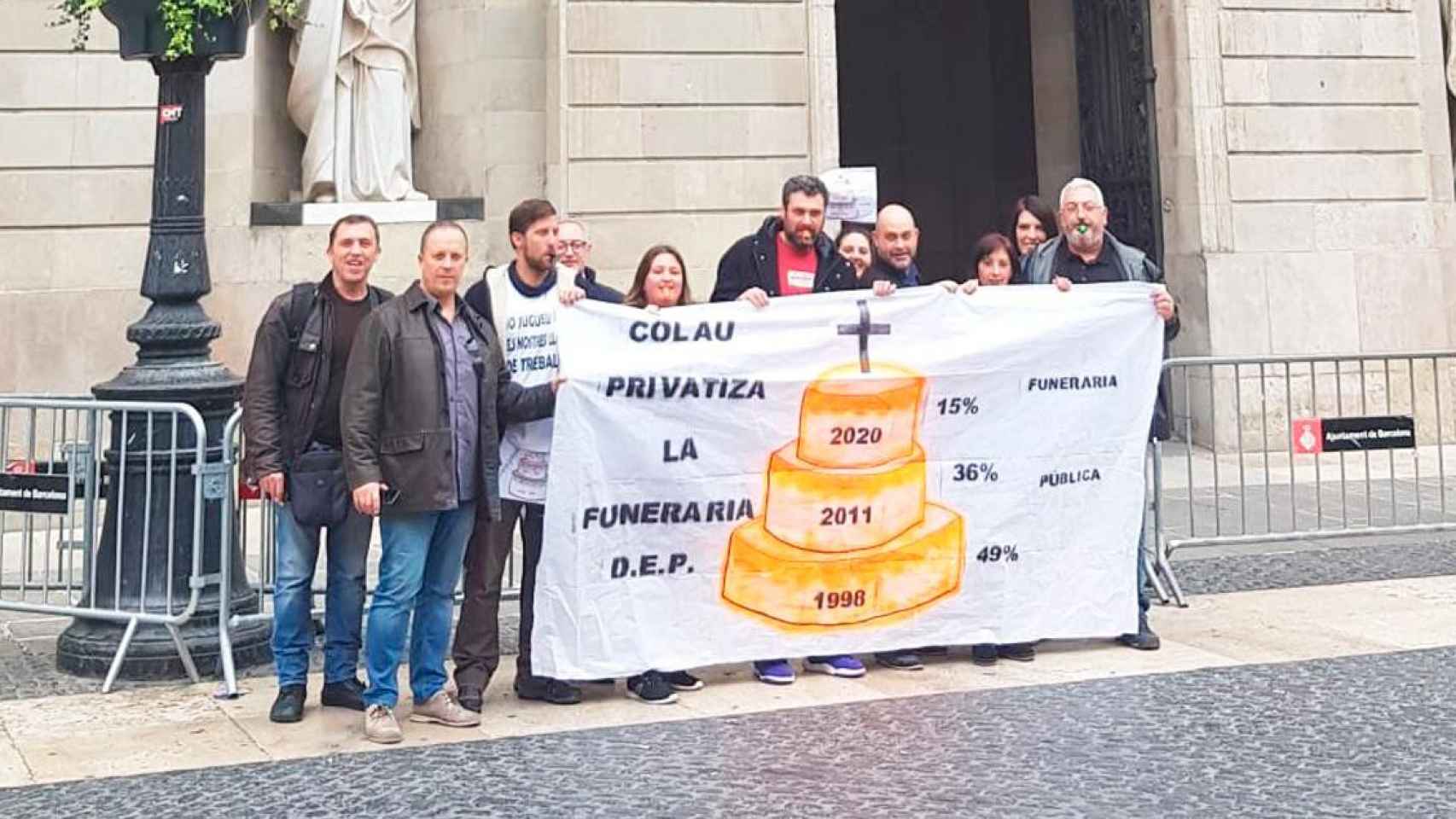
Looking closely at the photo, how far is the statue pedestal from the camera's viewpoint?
1313 cm

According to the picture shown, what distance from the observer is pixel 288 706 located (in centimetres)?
568

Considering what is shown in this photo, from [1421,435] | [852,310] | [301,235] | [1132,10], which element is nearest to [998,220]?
[1132,10]

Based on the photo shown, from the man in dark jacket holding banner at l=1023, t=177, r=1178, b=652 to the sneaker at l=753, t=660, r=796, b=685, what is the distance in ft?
6.04

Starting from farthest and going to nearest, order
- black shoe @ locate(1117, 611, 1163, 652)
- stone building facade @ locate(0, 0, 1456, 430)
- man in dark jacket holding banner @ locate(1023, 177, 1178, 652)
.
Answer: stone building facade @ locate(0, 0, 1456, 430), man in dark jacket holding banner @ locate(1023, 177, 1178, 652), black shoe @ locate(1117, 611, 1163, 652)

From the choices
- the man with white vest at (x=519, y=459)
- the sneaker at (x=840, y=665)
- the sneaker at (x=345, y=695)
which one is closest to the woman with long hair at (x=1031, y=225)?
the sneaker at (x=840, y=665)

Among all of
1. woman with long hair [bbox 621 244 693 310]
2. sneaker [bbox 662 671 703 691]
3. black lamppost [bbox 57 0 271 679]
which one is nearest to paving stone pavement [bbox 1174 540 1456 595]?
sneaker [bbox 662 671 703 691]

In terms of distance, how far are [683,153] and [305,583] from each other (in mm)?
8903

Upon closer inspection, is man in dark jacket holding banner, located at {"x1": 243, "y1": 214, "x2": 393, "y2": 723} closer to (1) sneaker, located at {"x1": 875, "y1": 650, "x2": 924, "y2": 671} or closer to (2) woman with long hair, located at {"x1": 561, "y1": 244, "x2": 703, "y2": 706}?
(2) woman with long hair, located at {"x1": 561, "y1": 244, "x2": 703, "y2": 706}

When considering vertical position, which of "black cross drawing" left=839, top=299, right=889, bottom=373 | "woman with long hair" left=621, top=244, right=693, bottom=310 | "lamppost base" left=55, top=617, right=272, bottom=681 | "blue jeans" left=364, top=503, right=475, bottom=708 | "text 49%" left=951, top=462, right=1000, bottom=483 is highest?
"woman with long hair" left=621, top=244, right=693, bottom=310

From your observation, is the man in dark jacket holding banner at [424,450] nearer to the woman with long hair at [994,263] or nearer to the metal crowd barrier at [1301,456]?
the woman with long hair at [994,263]

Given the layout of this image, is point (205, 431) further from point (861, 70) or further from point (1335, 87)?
point (861, 70)

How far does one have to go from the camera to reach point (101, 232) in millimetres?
12727

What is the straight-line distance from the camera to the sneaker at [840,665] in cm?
634

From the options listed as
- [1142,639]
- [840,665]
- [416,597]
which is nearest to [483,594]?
[416,597]
